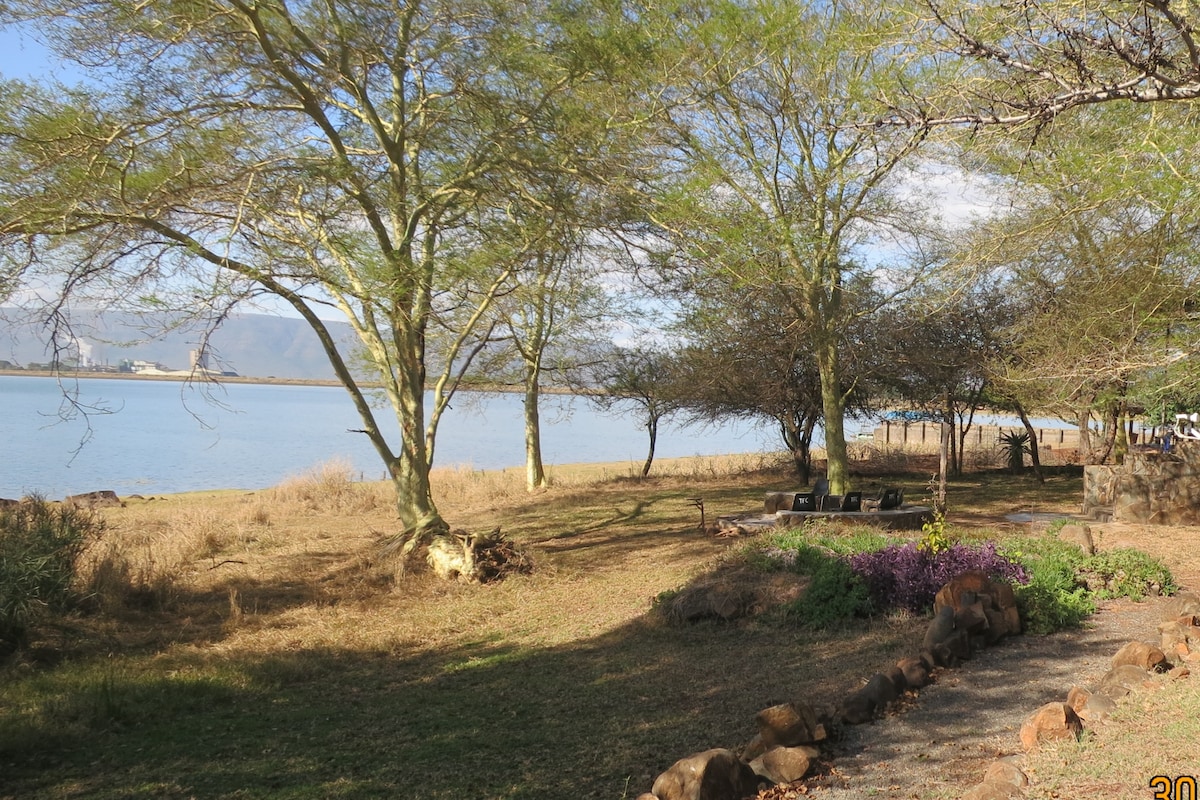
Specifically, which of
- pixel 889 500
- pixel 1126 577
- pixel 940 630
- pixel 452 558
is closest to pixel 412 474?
pixel 452 558

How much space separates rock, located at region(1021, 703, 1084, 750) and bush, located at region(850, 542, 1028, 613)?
3.66 m

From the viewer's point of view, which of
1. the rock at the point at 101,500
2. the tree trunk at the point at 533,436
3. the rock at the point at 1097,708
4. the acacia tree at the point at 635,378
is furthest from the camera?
the acacia tree at the point at 635,378

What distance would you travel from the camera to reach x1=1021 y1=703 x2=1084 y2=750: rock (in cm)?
439

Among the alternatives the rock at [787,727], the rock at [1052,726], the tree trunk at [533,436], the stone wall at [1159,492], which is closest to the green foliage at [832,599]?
the rock at [787,727]

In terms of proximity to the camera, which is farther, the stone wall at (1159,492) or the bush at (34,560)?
the stone wall at (1159,492)

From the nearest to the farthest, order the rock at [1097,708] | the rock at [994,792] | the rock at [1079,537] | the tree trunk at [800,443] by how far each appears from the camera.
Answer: the rock at [994,792], the rock at [1097,708], the rock at [1079,537], the tree trunk at [800,443]

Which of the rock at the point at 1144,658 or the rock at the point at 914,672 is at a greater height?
the rock at the point at 1144,658

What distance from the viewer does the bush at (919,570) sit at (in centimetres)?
819

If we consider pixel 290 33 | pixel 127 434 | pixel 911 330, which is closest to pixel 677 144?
pixel 290 33

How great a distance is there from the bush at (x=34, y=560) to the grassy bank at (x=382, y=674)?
272mm

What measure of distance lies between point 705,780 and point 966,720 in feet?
6.37

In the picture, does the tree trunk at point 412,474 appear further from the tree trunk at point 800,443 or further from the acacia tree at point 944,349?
the tree trunk at point 800,443

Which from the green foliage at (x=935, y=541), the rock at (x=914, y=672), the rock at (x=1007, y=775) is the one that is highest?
the green foliage at (x=935, y=541)

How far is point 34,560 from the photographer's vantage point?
786 centimetres
